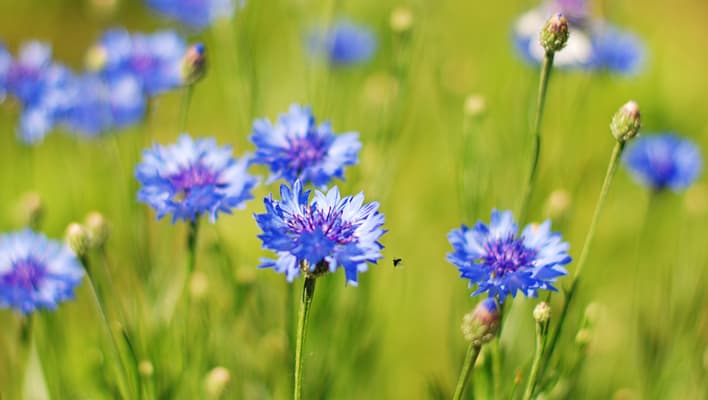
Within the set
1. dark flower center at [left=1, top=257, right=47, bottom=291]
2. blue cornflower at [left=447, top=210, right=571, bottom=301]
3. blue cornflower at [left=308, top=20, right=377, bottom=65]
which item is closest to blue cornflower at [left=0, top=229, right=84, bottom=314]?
dark flower center at [left=1, top=257, right=47, bottom=291]

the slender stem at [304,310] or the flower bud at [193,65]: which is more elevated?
the flower bud at [193,65]

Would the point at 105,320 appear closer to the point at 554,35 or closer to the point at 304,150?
the point at 304,150

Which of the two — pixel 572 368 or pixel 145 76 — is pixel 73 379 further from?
pixel 572 368

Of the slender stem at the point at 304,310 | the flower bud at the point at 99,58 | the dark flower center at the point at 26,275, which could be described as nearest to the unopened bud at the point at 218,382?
the slender stem at the point at 304,310

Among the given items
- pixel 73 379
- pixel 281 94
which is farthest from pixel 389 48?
pixel 73 379

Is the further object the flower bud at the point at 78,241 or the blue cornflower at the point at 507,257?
the flower bud at the point at 78,241

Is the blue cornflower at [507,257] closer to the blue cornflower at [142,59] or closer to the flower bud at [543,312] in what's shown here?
the flower bud at [543,312]
